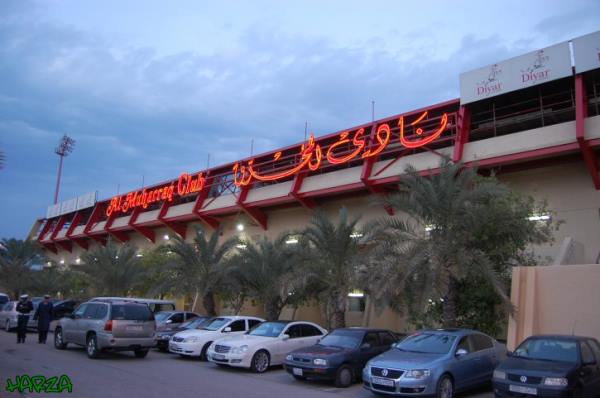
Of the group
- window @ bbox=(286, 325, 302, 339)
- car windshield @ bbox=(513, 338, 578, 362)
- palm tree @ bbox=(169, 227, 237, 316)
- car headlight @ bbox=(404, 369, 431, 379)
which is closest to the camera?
car windshield @ bbox=(513, 338, 578, 362)

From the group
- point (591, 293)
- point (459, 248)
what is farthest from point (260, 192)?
point (591, 293)

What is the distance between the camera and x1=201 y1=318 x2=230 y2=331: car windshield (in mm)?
18017

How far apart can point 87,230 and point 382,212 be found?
33.1m

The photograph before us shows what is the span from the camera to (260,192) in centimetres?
3139

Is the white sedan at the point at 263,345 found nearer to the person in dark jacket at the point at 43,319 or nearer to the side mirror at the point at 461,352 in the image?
the side mirror at the point at 461,352

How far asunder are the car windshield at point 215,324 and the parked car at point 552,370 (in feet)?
34.0

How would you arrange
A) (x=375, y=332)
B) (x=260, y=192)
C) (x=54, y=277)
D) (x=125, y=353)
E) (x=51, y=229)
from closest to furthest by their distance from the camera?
(x=375, y=332)
(x=125, y=353)
(x=260, y=192)
(x=54, y=277)
(x=51, y=229)

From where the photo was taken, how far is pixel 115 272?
31.7 metres

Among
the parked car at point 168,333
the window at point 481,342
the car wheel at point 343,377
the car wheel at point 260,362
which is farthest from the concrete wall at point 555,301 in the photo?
the parked car at point 168,333

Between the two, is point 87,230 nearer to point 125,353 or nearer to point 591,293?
point 125,353

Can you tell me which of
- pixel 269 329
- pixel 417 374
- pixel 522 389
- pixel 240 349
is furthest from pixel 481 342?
pixel 269 329

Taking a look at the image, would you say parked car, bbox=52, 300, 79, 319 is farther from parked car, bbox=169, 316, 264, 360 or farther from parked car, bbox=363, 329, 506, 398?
parked car, bbox=363, 329, 506, 398

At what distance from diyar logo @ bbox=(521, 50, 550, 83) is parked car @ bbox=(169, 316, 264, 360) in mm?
13983

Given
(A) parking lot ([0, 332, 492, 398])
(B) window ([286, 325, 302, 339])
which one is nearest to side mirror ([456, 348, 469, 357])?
(A) parking lot ([0, 332, 492, 398])
